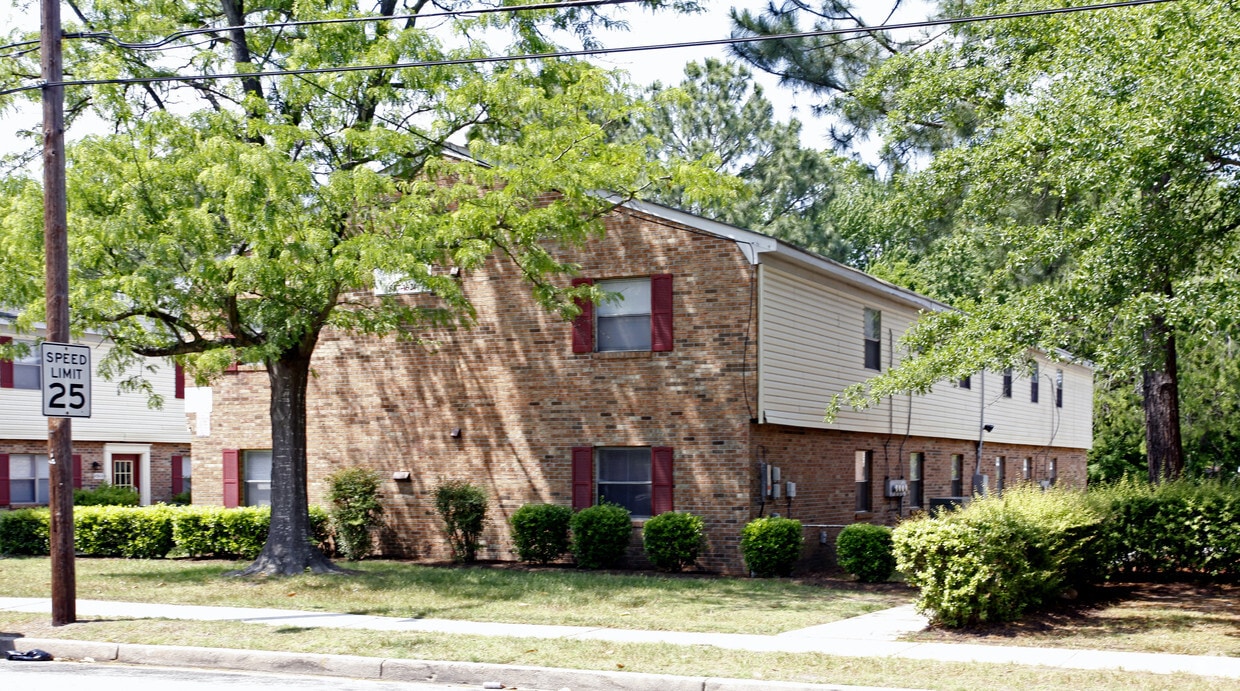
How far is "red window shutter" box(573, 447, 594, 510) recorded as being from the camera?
21609mm

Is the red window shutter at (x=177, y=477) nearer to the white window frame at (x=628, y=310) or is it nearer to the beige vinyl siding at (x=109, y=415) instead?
the beige vinyl siding at (x=109, y=415)

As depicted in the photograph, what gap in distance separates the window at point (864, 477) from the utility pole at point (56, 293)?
610 inches

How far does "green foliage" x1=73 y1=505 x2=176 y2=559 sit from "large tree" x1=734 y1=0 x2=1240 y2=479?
45.7 ft

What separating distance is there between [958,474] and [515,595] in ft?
54.0

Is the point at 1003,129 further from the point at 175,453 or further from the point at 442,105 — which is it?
the point at 175,453

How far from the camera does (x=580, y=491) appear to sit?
71.1 feet

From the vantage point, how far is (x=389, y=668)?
11359 millimetres

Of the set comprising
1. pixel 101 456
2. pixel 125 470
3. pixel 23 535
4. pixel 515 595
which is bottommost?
pixel 23 535

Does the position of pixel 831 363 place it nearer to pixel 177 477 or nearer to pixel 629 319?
pixel 629 319

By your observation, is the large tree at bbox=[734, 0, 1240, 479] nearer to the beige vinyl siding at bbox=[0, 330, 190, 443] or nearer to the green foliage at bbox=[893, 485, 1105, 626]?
the green foliage at bbox=[893, 485, 1105, 626]

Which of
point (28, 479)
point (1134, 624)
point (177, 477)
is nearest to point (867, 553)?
point (1134, 624)

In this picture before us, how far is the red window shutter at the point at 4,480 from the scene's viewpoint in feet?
103

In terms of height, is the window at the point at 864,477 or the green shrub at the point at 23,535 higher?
the window at the point at 864,477

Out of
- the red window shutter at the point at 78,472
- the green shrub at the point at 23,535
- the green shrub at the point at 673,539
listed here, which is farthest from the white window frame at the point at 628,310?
the red window shutter at the point at 78,472
